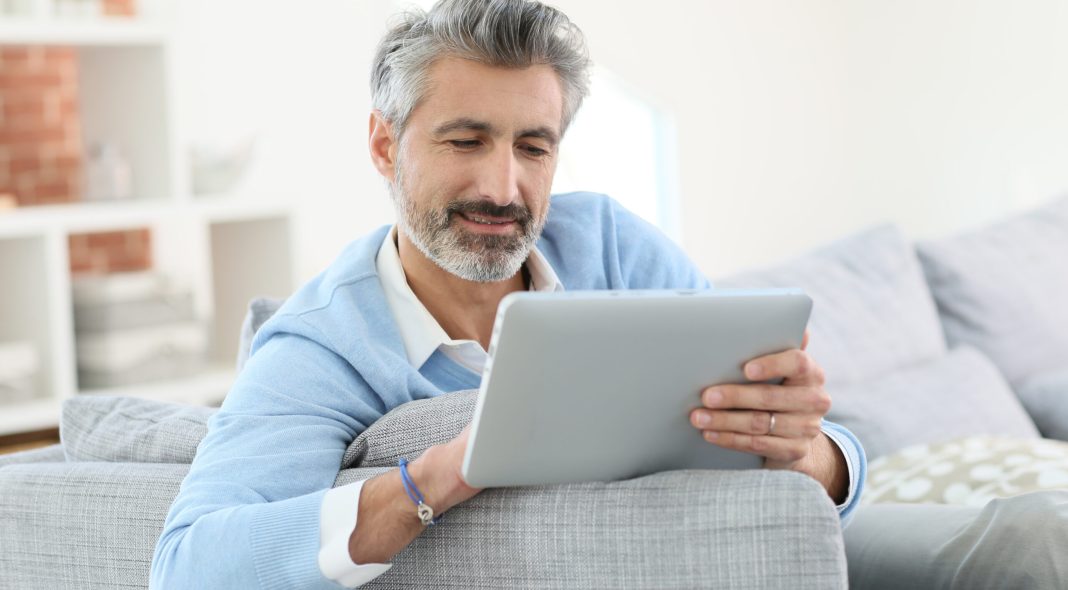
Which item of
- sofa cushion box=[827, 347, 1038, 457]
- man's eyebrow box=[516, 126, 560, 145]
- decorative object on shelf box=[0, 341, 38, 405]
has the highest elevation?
man's eyebrow box=[516, 126, 560, 145]

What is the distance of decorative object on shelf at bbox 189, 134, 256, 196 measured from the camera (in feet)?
12.1

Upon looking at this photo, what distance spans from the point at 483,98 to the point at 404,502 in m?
0.59

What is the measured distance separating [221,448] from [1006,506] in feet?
2.99

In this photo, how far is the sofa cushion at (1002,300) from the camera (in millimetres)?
3100

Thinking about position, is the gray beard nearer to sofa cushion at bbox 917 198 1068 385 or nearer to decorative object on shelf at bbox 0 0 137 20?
sofa cushion at bbox 917 198 1068 385

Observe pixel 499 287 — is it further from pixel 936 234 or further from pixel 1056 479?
pixel 936 234

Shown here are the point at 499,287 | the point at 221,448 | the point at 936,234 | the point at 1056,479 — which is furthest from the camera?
the point at 936,234

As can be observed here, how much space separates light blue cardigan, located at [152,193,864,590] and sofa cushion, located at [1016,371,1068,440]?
1357mm

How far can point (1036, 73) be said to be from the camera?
4.93 metres

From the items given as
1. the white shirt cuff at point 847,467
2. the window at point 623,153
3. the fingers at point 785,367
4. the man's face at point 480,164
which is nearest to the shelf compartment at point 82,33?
the window at point 623,153

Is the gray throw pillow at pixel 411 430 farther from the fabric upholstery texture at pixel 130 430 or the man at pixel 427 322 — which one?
the fabric upholstery texture at pixel 130 430

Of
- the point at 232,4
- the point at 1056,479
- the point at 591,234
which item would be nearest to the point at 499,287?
the point at 591,234

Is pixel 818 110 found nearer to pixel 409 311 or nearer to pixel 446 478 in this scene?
pixel 409 311

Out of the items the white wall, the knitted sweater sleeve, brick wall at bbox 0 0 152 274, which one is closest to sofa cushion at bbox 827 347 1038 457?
the knitted sweater sleeve
